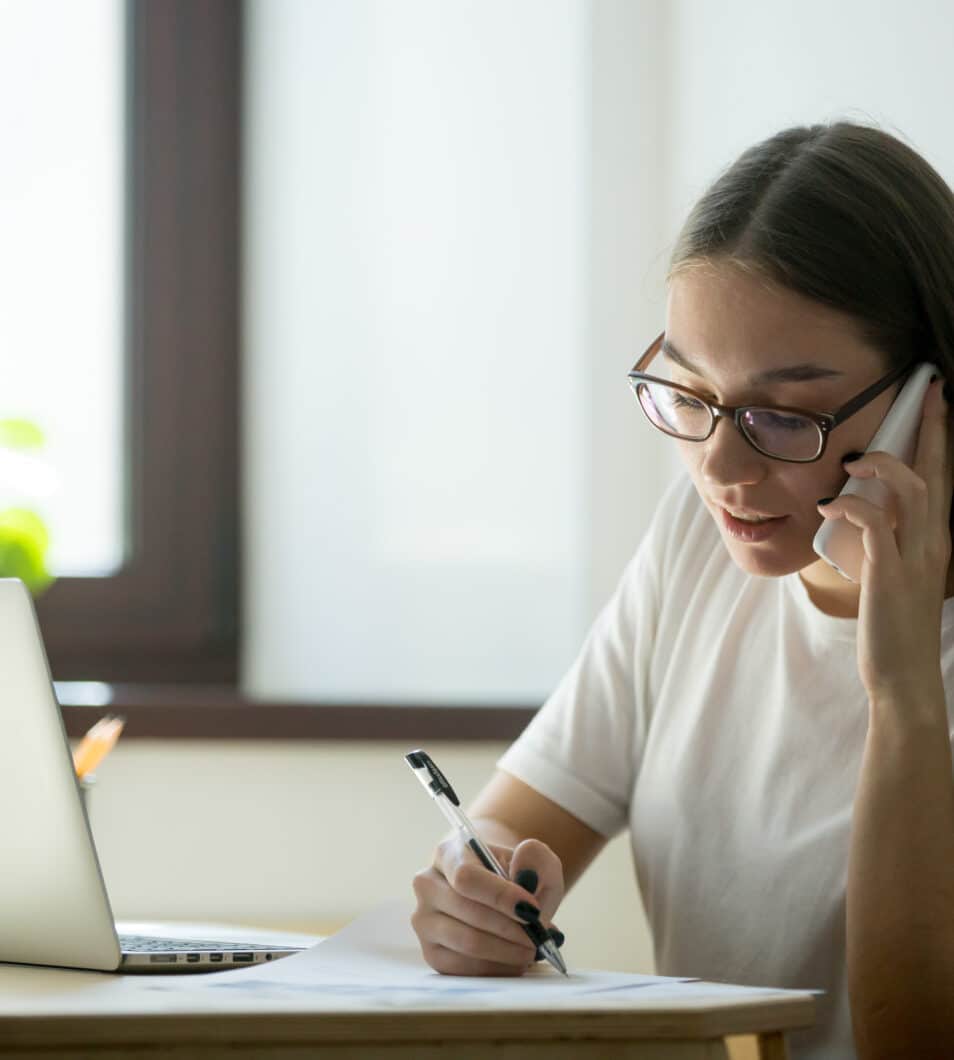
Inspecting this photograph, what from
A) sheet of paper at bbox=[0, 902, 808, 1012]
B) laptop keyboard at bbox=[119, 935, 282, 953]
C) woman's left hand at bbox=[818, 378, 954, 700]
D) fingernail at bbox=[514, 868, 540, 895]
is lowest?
laptop keyboard at bbox=[119, 935, 282, 953]

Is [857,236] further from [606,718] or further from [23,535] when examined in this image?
[23,535]

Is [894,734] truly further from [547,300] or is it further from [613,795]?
[547,300]

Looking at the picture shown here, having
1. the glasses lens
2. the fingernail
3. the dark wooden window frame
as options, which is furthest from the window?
the fingernail

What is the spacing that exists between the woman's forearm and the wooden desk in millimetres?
367

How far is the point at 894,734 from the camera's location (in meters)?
1.00

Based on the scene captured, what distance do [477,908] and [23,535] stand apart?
1300 mm

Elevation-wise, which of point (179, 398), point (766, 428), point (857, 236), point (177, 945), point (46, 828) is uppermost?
point (857, 236)

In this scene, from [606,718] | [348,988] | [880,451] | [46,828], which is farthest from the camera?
[606,718]

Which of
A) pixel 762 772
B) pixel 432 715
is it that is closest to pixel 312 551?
pixel 432 715

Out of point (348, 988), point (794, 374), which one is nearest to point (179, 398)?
point (794, 374)

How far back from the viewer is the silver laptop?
0.83 metres

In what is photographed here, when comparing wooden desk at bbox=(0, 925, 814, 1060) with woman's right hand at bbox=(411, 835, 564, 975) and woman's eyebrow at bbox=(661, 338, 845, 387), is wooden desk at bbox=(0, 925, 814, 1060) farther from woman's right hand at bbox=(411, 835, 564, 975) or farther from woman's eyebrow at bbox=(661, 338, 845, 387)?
woman's eyebrow at bbox=(661, 338, 845, 387)

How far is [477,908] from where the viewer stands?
2.89ft

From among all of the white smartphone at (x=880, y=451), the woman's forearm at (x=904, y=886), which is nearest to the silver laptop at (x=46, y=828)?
the woman's forearm at (x=904, y=886)
